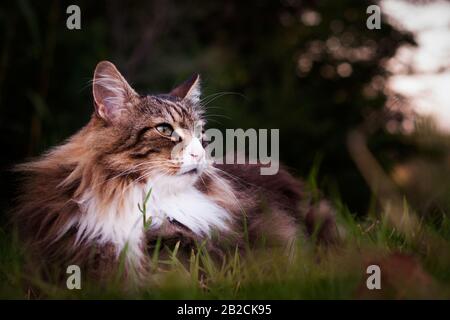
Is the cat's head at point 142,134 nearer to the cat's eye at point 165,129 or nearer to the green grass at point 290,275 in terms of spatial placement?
the cat's eye at point 165,129

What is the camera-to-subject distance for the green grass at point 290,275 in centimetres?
215

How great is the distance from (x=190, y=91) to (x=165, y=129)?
441mm

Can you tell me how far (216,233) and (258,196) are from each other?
55 centimetres

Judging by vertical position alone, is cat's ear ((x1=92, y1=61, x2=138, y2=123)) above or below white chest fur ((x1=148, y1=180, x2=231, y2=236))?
above

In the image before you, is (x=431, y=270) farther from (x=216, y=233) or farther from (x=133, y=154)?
(x=133, y=154)

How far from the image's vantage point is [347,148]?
6.06m

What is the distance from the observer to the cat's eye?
2844 mm

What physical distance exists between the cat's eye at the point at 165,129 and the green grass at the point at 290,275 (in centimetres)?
56

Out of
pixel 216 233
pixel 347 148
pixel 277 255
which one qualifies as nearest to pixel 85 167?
pixel 216 233

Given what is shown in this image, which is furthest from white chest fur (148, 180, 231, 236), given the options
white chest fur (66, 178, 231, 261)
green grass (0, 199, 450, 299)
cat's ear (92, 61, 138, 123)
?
cat's ear (92, 61, 138, 123)

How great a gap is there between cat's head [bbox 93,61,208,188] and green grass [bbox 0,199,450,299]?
15.1 inches

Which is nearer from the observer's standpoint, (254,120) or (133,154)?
(133,154)

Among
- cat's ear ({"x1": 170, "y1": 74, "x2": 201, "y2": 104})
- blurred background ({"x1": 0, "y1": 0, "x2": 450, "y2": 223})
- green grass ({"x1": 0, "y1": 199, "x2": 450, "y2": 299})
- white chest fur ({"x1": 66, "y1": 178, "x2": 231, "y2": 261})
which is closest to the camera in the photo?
green grass ({"x1": 0, "y1": 199, "x2": 450, "y2": 299})

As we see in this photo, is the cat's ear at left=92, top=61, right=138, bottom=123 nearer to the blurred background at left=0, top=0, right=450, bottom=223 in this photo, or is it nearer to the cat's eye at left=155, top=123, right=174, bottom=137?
the cat's eye at left=155, top=123, right=174, bottom=137
